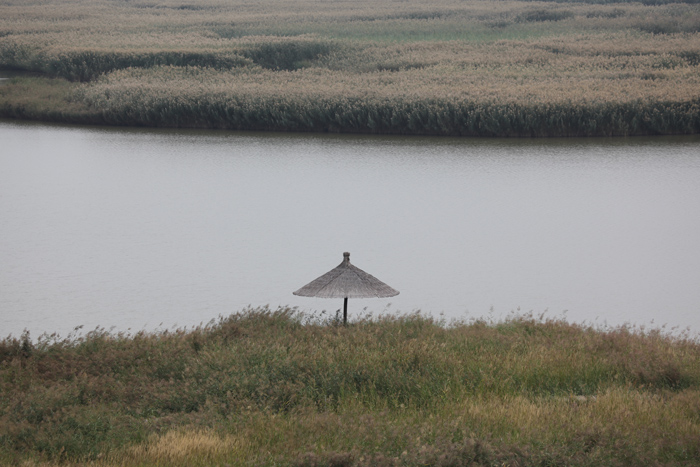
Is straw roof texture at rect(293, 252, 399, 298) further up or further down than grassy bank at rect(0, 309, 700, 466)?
further up

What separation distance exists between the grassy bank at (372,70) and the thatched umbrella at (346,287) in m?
16.5

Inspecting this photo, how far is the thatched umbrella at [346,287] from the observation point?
8688mm

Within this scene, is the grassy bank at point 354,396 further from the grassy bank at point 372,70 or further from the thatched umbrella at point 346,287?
the grassy bank at point 372,70

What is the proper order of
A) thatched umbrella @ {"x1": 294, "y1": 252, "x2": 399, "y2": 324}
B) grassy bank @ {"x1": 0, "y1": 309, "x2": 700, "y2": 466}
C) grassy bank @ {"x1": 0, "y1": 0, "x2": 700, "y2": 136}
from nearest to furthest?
grassy bank @ {"x1": 0, "y1": 309, "x2": 700, "y2": 466}, thatched umbrella @ {"x1": 294, "y1": 252, "x2": 399, "y2": 324}, grassy bank @ {"x1": 0, "y1": 0, "x2": 700, "y2": 136}

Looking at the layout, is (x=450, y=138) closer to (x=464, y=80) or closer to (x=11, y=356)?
(x=464, y=80)

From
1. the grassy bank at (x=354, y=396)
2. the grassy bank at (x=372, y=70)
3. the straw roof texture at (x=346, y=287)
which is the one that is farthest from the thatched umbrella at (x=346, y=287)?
the grassy bank at (x=372, y=70)

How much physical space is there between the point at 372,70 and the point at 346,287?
93.2 ft

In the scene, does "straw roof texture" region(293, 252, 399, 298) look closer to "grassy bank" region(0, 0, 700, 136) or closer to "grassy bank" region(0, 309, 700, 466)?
"grassy bank" region(0, 309, 700, 466)

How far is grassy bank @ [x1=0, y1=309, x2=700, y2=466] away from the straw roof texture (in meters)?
0.43

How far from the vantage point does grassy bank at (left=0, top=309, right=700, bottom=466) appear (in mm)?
5410

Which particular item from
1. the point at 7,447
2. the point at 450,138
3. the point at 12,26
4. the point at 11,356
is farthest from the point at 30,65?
the point at 7,447

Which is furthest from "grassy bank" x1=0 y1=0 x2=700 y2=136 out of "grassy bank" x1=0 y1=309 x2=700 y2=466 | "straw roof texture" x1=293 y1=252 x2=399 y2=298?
"grassy bank" x1=0 y1=309 x2=700 y2=466

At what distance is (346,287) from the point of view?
8.77 m

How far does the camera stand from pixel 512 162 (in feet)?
66.9
